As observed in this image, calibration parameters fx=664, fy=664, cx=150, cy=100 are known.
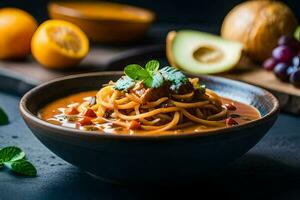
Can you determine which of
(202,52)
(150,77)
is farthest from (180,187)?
→ (202,52)

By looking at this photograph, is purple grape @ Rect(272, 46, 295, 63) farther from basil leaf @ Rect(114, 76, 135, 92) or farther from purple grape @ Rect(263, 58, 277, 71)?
basil leaf @ Rect(114, 76, 135, 92)

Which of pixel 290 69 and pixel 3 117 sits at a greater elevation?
pixel 290 69

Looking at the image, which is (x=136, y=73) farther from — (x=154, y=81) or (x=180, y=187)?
(x=180, y=187)

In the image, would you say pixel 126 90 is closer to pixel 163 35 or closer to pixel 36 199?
pixel 36 199

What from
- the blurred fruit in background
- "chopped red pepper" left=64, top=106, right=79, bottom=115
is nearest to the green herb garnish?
"chopped red pepper" left=64, top=106, right=79, bottom=115

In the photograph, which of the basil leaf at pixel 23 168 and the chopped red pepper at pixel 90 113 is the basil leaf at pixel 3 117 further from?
the chopped red pepper at pixel 90 113

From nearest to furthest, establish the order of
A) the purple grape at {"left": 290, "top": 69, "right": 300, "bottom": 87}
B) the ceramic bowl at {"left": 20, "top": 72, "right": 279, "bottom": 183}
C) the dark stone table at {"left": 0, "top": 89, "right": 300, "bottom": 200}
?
the ceramic bowl at {"left": 20, "top": 72, "right": 279, "bottom": 183}, the dark stone table at {"left": 0, "top": 89, "right": 300, "bottom": 200}, the purple grape at {"left": 290, "top": 69, "right": 300, "bottom": 87}
